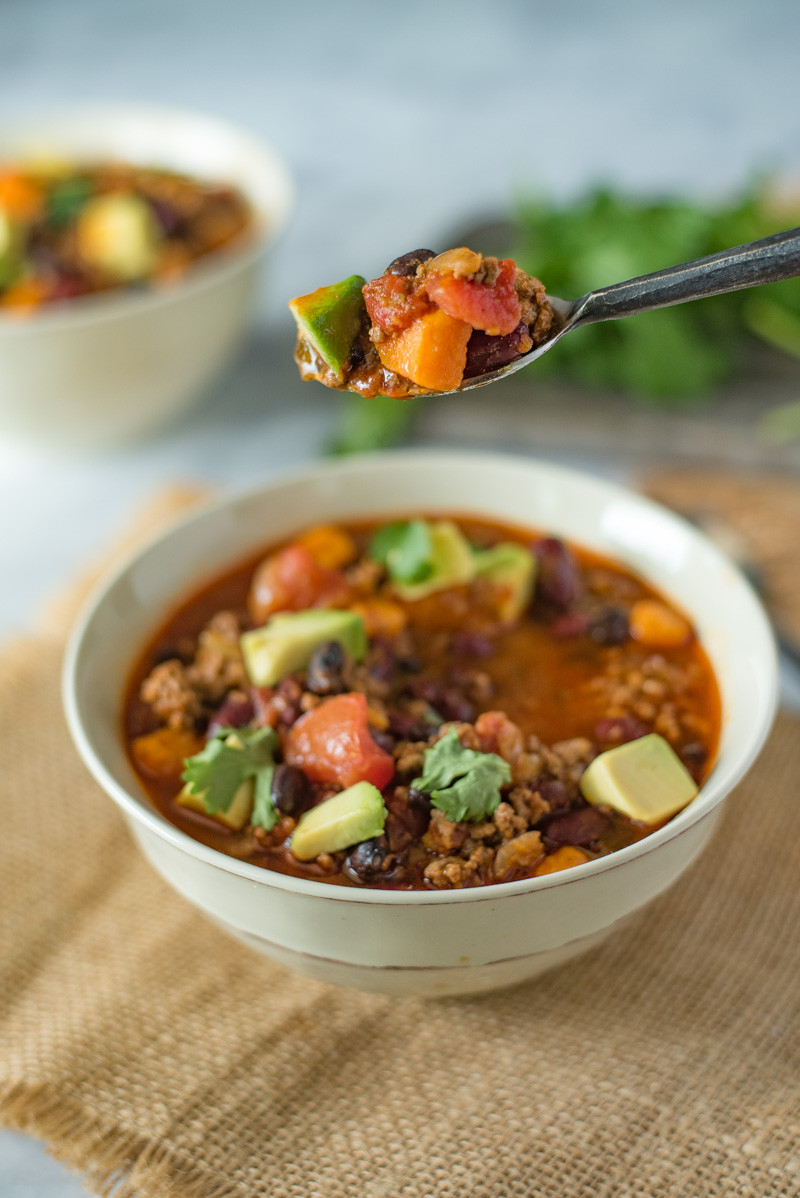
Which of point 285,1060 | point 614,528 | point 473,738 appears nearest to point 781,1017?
point 473,738

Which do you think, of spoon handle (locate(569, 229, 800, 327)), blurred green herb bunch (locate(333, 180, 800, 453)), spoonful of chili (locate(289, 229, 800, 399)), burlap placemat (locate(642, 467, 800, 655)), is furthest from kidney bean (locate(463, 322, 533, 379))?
blurred green herb bunch (locate(333, 180, 800, 453))

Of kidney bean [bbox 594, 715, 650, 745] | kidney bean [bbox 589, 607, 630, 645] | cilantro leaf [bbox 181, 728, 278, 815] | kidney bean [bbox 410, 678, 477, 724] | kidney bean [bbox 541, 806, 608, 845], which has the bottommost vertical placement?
kidney bean [bbox 589, 607, 630, 645]

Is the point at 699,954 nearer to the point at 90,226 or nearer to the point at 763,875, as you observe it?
the point at 763,875

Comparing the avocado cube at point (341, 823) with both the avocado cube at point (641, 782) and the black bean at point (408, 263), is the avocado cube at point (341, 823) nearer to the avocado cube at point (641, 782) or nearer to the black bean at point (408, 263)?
the avocado cube at point (641, 782)

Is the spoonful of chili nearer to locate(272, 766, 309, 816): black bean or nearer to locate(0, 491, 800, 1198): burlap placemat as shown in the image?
locate(272, 766, 309, 816): black bean

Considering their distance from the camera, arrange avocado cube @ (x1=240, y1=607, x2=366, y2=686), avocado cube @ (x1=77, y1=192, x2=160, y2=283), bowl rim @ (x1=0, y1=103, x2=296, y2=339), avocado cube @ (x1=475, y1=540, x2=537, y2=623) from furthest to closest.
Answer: avocado cube @ (x1=77, y1=192, x2=160, y2=283), bowl rim @ (x1=0, y1=103, x2=296, y2=339), avocado cube @ (x1=475, y1=540, x2=537, y2=623), avocado cube @ (x1=240, y1=607, x2=366, y2=686)

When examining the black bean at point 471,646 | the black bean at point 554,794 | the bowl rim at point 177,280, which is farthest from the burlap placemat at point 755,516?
the bowl rim at point 177,280
